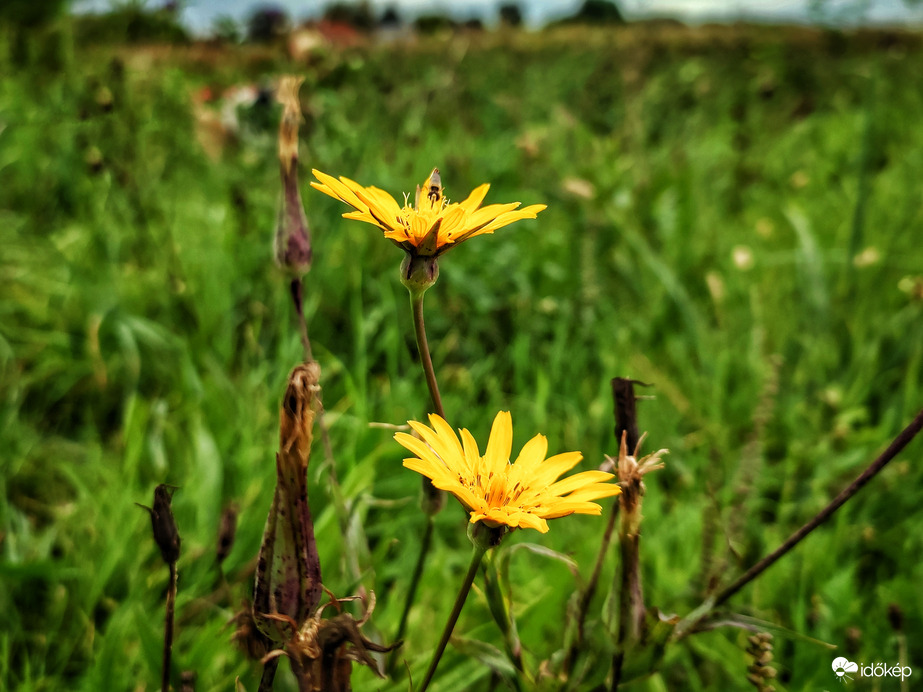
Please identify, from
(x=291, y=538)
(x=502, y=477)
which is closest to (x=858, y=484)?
(x=502, y=477)

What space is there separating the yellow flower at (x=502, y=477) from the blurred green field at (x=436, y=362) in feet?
0.63

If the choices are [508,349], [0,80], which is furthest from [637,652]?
[0,80]

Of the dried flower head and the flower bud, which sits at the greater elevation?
the flower bud

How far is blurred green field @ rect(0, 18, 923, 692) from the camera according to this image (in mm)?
1224

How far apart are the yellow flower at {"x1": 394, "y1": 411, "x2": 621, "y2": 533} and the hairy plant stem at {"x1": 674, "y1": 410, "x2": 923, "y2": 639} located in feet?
0.82

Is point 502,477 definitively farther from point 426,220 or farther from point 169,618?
point 169,618

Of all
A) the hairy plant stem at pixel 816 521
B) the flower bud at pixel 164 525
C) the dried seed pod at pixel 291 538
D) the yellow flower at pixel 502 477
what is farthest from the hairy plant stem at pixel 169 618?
the hairy plant stem at pixel 816 521

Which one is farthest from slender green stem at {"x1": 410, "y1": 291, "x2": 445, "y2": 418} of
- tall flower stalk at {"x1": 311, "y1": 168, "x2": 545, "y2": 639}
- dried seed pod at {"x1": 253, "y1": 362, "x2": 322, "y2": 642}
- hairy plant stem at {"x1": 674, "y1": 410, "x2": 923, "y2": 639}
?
hairy plant stem at {"x1": 674, "y1": 410, "x2": 923, "y2": 639}

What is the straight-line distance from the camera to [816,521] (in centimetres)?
77

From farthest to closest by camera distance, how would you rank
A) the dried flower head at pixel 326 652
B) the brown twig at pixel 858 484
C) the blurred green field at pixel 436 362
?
the blurred green field at pixel 436 362 < the brown twig at pixel 858 484 < the dried flower head at pixel 326 652

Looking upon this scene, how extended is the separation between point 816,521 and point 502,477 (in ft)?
1.21

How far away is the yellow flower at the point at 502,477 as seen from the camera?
65 centimetres

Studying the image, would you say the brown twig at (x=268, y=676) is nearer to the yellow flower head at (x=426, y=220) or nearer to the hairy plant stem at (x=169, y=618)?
the hairy plant stem at (x=169, y=618)

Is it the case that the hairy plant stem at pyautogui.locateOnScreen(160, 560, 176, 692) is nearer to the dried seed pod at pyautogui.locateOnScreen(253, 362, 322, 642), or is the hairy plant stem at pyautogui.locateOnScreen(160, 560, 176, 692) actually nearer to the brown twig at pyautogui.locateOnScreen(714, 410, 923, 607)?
the dried seed pod at pyautogui.locateOnScreen(253, 362, 322, 642)
